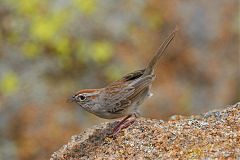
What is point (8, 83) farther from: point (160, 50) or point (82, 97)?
point (160, 50)

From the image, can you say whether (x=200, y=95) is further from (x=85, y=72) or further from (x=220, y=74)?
(x=85, y=72)

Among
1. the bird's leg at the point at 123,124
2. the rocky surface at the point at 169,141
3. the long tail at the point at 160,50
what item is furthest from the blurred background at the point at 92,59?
the rocky surface at the point at 169,141

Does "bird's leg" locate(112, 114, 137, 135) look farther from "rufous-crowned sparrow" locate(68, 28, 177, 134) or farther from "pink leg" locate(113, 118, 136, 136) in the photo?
"rufous-crowned sparrow" locate(68, 28, 177, 134)

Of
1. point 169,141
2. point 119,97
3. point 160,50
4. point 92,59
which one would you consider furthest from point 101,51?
point 169,141

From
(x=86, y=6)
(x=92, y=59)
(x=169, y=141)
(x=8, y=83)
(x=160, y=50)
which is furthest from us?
(x=86, y=6)

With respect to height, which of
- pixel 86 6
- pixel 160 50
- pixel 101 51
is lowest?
pixel 160 50

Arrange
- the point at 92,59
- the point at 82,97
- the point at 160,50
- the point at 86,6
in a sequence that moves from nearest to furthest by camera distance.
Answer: the point at 82,97 < the point at 160,50 < the point at 92,59 < the point at 86,6
